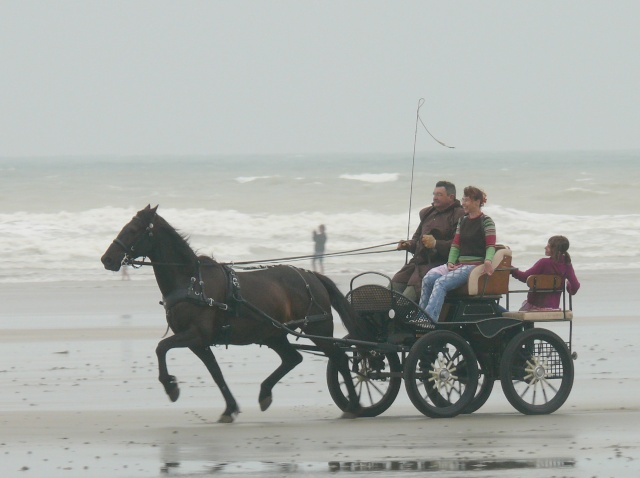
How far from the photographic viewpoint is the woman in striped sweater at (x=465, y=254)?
1006 cm

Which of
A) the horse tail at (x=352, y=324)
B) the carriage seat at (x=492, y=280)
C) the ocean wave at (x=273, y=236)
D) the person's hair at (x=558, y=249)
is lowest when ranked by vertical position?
the ocean wave at (x=273, y=236)

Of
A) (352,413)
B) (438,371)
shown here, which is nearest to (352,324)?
(352,413)

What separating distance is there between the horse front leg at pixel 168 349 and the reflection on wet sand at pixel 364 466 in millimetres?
1788

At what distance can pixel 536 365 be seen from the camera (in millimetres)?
10266

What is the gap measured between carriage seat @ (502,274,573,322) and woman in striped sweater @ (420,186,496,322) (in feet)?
1.48

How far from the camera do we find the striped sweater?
10.1m

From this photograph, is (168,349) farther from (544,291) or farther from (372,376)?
(544,291)

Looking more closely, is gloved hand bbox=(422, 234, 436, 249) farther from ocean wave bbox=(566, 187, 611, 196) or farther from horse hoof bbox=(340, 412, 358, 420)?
ocean wave bbox=(566, 187, 611, 196)

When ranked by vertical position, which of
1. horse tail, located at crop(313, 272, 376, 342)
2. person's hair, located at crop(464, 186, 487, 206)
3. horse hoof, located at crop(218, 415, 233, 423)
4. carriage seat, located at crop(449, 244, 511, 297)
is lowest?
horse hoof, located at crop(218, 415, 233, 423)

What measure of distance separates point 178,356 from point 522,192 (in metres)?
47.4

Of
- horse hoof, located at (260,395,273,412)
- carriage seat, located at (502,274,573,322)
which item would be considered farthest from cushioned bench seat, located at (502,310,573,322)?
horse hoof, located at (260,395,273,412)

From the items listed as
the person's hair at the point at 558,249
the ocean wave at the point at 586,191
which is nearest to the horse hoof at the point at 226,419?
the person's hair at the point at 558,249

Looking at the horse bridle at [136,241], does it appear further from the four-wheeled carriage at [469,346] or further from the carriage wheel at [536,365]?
the carriage wheel at [536,365]

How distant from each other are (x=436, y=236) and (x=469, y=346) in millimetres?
927
